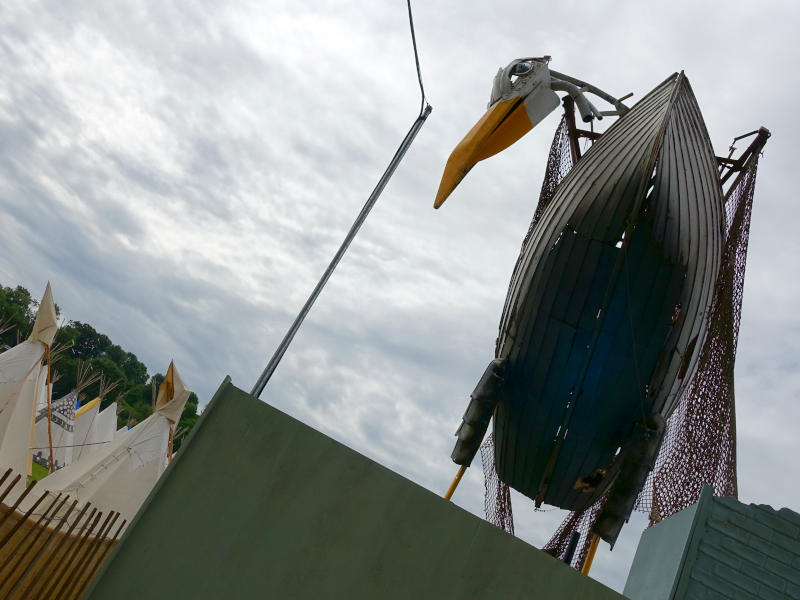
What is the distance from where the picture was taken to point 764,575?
14.1ft

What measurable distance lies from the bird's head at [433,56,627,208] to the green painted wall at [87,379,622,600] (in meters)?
3.79

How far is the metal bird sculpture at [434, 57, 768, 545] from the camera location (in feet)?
18.4

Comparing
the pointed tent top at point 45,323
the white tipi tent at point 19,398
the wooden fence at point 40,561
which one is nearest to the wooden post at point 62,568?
the wooden fence at point 40,561

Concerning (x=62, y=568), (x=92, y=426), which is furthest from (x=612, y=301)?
(x=92, y=426)

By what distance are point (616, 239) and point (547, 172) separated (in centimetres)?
409

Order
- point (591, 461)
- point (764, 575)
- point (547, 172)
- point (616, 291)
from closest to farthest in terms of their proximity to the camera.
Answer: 1. point (764, 575)
2. point (616, 291)
3. point (591, 461)
4. point (547, 172)

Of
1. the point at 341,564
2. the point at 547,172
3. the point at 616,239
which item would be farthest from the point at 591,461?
the point at 547,172

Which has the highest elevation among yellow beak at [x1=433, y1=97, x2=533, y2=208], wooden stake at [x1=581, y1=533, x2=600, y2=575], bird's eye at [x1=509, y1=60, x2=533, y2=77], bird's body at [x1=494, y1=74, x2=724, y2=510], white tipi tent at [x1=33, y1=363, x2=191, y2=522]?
bird's eye at [x1=509, y1=60, x2=533, y2=77]

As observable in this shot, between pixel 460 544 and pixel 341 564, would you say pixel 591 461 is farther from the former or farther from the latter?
pixel 341 564

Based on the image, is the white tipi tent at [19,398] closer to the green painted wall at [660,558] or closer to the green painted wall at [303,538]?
the green painted wall at [303,538]

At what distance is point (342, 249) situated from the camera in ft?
18.9

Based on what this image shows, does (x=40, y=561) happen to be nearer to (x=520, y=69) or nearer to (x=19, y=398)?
(x=520, y=69)

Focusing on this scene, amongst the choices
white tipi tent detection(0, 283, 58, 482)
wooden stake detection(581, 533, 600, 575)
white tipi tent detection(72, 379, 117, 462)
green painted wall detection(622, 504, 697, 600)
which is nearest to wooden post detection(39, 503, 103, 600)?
wooden stake detection(581, 533, 600, 575)

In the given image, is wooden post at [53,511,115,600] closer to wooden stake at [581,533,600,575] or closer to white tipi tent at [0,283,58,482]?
wooden stake at [581,533,600,575]
